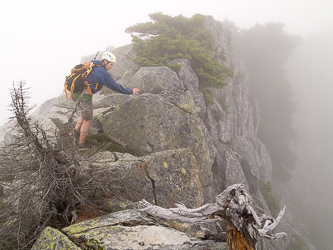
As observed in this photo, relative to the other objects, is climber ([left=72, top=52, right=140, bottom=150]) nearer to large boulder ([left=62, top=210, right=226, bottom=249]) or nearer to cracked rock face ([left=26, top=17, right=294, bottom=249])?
cracked rock face ([left=26, top=17, right=294, bottom=249])

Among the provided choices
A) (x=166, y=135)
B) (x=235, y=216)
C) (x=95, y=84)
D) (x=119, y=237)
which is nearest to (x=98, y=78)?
(x=95, y=84)

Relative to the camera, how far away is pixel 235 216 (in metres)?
3.43

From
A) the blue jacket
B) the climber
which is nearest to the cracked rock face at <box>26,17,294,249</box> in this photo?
the climber

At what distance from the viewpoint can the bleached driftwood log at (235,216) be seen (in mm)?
3316

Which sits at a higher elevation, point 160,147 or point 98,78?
point 98,78

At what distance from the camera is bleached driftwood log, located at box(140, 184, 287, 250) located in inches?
131

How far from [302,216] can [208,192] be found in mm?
35477

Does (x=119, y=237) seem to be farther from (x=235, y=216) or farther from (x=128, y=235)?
(x=235, y=216)

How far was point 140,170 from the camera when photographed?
19.9 ft

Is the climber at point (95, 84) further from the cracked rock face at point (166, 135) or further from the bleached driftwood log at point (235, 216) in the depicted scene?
the bleached driftwood log at point (235, 216)

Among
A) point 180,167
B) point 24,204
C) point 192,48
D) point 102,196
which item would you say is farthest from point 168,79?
point 24,204

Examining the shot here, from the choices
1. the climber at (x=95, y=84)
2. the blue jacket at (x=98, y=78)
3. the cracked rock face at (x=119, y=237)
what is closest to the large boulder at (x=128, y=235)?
the cracked rock face at (x=119, y=237)

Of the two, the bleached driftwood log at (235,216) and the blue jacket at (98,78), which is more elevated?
the blue jacket at (98,78)

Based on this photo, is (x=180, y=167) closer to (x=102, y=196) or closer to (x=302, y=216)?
(x=102, y=196)
